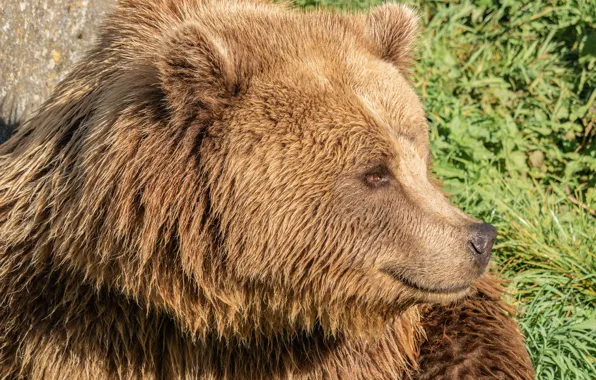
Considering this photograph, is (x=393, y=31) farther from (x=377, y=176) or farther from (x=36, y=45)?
(x=36, y=45)

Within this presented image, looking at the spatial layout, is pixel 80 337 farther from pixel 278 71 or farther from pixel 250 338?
pixel 278 71

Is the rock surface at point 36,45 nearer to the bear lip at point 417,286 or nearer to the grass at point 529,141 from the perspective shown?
the grass at point 529,141

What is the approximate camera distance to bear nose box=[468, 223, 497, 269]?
3.24m

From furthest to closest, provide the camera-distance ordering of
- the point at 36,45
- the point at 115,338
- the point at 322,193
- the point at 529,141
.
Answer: the point at 529,141 < the point at 36,45 < the point at 115,338 < the point at 322,193

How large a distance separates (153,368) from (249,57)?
4.45 feet

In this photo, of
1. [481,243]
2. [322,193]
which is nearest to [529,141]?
[481,243]

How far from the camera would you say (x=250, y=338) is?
3.50 m

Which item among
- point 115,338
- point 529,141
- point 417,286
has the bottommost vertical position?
point 529,141

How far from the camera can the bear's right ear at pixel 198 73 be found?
3045mm

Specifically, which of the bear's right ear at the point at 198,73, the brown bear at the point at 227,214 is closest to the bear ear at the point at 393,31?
the brown bear at the point at 227,214

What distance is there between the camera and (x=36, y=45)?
5059 mm

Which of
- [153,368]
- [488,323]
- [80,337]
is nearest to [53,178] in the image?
[80,337]

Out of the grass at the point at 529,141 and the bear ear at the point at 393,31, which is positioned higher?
the bear ear at the point at 393,31

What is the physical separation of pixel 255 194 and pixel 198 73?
489 mm
